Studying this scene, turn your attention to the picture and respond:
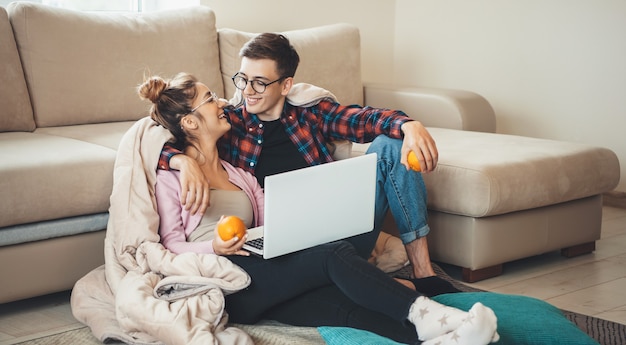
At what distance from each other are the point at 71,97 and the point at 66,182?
2.24 ft

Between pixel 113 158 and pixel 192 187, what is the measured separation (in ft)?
1.45

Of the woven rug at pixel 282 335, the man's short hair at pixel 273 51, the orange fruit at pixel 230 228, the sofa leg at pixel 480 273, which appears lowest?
the sofa leg at pixel 480 273

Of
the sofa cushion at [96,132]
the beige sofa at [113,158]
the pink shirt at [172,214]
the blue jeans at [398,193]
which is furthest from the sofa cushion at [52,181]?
the blue jeans at [398,193]

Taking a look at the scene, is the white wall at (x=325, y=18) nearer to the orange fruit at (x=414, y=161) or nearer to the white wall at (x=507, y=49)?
the white wall at (x=507, y=49)

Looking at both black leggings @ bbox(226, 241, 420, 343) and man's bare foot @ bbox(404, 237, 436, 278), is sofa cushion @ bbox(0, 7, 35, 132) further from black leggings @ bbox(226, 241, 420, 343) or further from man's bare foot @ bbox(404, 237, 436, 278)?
man's bare foot @ bbox(404, 237, 436, 278)

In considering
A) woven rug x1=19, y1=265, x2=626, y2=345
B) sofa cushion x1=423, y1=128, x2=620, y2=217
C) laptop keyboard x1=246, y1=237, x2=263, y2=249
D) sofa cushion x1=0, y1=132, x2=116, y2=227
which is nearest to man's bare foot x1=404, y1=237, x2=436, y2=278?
sofa cushion x1=423, y1=128, x2=620, y2=217

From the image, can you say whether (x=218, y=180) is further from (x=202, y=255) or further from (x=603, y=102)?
(x=603, y=102)

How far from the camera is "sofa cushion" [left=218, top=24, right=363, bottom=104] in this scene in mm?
3633

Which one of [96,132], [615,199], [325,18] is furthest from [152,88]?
[615,199]

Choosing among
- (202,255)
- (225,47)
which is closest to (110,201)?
(202,255)

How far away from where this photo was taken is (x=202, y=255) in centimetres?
234

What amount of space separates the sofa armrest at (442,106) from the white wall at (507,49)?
637 millimetres

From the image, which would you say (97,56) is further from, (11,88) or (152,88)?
(152,88)

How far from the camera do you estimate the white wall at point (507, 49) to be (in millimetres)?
4145
